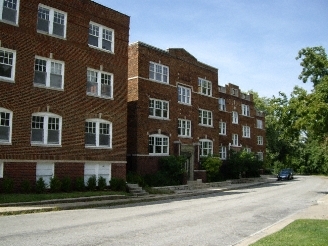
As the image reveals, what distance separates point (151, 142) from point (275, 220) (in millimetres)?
16870

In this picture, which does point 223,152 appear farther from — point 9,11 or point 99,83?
point 9,11

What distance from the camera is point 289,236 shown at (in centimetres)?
985

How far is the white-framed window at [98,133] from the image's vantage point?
78.3 feet

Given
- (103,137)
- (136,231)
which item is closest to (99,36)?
(103,137)

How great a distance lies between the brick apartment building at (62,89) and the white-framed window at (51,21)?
0.06m

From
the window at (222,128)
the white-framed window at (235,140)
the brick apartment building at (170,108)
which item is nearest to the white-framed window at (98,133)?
the brick apartment building at (170,108)

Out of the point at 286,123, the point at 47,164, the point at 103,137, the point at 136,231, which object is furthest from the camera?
the point at 286,123

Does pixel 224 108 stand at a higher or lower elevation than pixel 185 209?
higher

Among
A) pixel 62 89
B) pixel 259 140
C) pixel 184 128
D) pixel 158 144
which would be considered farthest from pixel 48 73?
pixel 259 140

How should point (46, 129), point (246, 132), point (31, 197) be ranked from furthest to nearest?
point (246, 132) → point (46, 129) → point (31, 197)

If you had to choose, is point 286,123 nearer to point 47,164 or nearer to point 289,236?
point 47,164

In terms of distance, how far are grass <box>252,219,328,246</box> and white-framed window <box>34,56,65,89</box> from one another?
16380 millimetres

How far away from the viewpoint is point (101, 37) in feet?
82.9

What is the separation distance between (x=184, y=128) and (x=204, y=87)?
6.20 m
